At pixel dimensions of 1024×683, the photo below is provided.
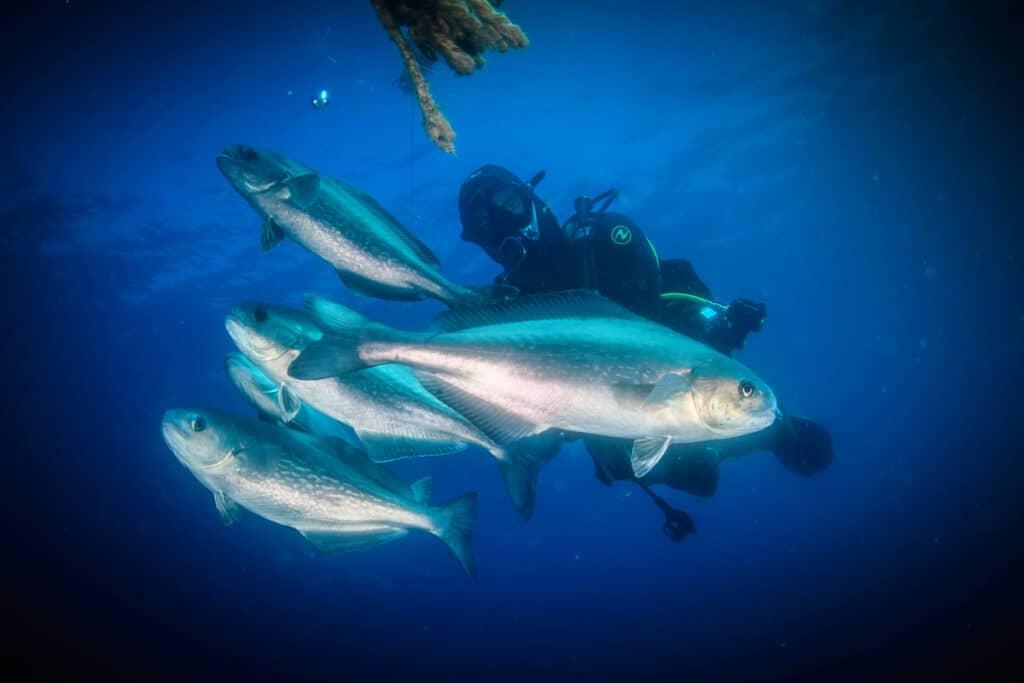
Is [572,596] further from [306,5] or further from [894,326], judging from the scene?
[894,326]

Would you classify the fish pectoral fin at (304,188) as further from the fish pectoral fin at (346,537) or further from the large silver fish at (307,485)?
the fish pectoral fin at (346,537)

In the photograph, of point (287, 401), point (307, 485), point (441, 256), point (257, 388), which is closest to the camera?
point (287, 401)

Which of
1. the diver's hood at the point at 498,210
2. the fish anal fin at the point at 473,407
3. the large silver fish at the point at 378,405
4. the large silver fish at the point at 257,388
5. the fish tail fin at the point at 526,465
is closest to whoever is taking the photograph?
the fish anal fin at the point at 473,407

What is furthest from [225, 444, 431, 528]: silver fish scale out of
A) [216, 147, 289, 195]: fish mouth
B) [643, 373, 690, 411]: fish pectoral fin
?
[643, 373, 690, 411]: fish pectoral fin

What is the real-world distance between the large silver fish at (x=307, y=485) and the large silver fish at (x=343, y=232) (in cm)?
169

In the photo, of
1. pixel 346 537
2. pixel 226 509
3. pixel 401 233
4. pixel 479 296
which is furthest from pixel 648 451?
pixel 226 509

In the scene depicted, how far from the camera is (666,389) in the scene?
194 centimetres

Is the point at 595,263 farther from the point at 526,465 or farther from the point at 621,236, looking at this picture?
the point at 526,465

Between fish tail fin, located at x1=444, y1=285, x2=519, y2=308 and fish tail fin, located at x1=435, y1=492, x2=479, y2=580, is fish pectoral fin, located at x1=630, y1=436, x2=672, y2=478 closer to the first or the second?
fish tail fin, located at x1=444, y1=285, x2=519, y2=308

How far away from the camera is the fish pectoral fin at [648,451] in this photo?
2092mm

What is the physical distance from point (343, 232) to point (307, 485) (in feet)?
6.86

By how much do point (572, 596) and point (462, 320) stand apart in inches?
1427

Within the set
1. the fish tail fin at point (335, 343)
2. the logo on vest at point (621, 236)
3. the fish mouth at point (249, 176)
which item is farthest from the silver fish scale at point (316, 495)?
the logo on vest at point (621, 236)

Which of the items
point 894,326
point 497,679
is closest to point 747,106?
point 497,679
